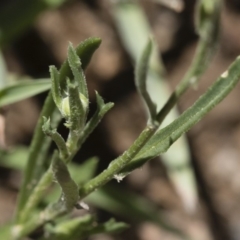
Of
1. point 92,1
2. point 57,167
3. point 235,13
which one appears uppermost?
point 92,1

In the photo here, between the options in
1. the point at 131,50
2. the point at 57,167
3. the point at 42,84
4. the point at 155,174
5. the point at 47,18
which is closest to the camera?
the point at 57,167

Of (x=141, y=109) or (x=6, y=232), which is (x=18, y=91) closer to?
(x=6, y=232)

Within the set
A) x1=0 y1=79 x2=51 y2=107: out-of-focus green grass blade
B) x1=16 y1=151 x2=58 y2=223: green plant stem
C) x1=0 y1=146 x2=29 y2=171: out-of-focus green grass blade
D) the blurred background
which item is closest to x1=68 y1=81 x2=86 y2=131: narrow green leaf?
x1=16 y1=151 x2=58 y2=223: green plant stem

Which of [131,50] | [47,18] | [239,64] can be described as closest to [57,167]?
[239,64]

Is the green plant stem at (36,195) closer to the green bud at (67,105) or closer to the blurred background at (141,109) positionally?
the green bud at (67,105)

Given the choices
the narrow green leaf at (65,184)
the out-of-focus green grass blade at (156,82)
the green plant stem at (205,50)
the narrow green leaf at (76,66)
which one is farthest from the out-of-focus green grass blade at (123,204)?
the narrow green leaf at (76,66)

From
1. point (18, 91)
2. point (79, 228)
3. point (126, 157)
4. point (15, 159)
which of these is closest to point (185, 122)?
point (126, 157)

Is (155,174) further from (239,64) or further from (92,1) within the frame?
(239,64)

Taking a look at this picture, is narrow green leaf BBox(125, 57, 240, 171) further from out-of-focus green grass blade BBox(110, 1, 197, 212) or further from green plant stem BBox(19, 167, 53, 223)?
out-of-focus green grass blade BBox(110, 1, 197, 212)
